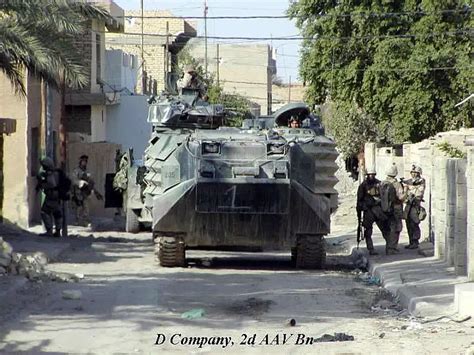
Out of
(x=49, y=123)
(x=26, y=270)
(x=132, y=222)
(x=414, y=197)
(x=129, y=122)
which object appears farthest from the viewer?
(x=129, y=122)

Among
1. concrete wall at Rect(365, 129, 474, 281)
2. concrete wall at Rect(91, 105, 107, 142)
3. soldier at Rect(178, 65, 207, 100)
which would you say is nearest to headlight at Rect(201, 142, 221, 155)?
concrete wall at Rect(365, 129, 474, 281)

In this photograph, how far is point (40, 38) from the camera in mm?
18531

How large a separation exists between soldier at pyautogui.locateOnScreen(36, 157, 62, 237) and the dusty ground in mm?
4165

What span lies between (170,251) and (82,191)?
826cm

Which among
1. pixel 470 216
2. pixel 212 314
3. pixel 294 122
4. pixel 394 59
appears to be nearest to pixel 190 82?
pixel 294 122

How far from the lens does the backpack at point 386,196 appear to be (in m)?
18.6

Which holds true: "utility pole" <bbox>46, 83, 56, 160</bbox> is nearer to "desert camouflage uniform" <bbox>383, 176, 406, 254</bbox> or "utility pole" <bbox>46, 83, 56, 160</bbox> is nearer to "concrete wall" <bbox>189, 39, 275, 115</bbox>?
"desert camouflage uniform" <bbox>383, 176, 406, 254</bbox>

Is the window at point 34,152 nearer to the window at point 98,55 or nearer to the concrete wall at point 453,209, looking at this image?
the concrete wall at point 453,209

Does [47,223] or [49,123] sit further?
[49,123]

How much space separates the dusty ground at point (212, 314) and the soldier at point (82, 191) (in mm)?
7010

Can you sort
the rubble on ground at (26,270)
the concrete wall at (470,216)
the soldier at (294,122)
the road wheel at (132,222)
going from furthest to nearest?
the road wheel at (132,222), the soldier at (294,122), the rubble on ground at (26,270), the concrete wall at (470,216)

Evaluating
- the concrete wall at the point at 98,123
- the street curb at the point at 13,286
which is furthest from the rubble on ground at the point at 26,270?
the concrete wall at the point at 98,123

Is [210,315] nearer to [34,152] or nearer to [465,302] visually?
[465,302]

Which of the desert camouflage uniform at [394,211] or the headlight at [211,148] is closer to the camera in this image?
the headlight at [211,148]
